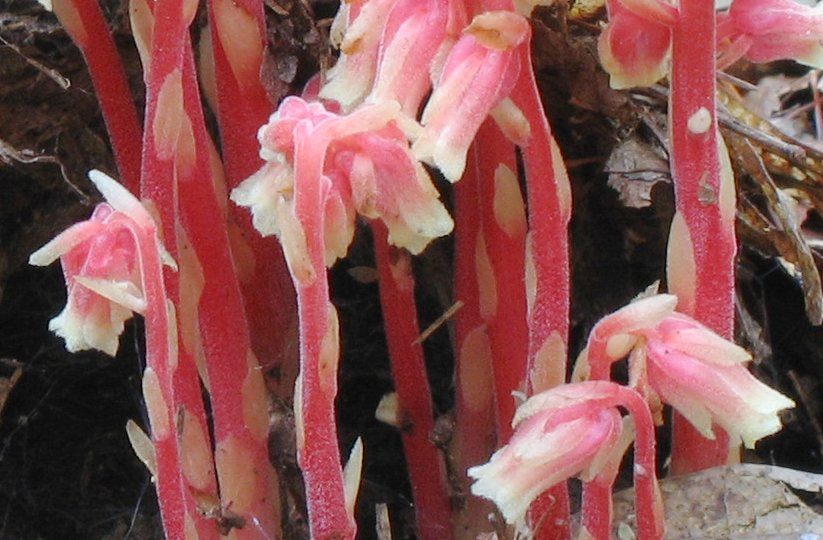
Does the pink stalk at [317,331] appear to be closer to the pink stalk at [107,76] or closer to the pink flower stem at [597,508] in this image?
the pink flower stem at [597,508]

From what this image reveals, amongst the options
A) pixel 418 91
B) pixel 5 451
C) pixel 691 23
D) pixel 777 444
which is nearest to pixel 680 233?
pixel 691 23

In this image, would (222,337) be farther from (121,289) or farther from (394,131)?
(394,131)

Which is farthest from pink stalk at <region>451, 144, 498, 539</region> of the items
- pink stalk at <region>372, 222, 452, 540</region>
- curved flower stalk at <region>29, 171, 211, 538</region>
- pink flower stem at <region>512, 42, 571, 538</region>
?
curved flower stalk at <region>29, 171, 211, 538</region>

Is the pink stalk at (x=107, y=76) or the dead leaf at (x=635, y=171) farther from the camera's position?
the dead leaf at (x=635, y=171)

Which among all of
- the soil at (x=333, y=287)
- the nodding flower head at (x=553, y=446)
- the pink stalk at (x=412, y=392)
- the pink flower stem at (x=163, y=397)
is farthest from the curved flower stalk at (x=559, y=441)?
the soil at (x=333, y=287)

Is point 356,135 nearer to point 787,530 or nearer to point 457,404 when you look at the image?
point 457,404

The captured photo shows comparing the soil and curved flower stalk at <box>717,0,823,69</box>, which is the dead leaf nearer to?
the soil
